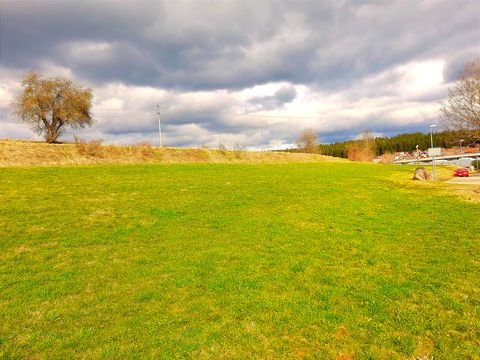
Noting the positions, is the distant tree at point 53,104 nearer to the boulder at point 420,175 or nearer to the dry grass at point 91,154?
the dry grass at point 91,154

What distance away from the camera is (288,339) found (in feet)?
19.4

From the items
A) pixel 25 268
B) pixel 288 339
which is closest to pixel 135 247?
pixel 25 268

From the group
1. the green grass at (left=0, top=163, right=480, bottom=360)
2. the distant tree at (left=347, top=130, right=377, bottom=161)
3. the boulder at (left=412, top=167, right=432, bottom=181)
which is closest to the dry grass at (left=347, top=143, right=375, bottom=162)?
the distant tree at (left=347, top=130, right=377, bottom=161)

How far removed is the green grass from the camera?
5.86 meters

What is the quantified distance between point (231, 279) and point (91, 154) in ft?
102

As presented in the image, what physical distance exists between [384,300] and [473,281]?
257 cm

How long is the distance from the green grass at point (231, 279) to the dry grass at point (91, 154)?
1310 centimetres

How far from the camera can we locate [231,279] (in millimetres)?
8523

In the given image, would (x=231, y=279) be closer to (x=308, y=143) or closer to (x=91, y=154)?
(x=91, y=154)

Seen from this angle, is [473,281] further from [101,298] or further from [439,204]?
[439,204]

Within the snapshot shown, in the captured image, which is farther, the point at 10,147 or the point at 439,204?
the point at 10,147

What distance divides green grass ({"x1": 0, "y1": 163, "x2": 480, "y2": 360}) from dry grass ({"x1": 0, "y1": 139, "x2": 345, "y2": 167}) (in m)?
13.1

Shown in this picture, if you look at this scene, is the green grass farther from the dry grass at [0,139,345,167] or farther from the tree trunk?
the tree trunk

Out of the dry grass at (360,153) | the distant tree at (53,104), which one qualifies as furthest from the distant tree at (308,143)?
the distant tree at (53,104)
